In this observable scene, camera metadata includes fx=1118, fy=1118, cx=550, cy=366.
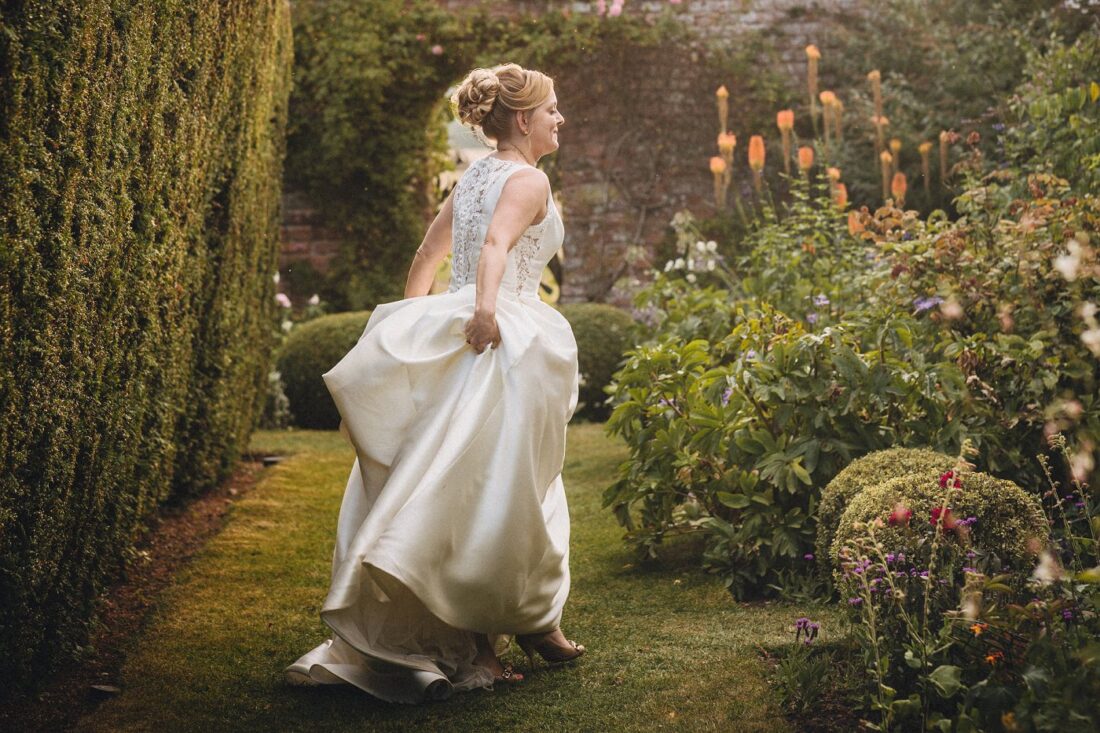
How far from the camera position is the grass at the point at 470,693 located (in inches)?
111

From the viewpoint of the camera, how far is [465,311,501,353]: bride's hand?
3.04 meters

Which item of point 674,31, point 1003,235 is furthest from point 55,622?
point 674,31

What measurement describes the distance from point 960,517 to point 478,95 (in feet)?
5.85

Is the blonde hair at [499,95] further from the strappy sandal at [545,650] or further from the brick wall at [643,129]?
the brick wall at [643,129]

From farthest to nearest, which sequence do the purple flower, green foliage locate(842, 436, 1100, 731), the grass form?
1. the purple flower
2. the grass
3. green foliage locate(842, 436, 1100, 731)

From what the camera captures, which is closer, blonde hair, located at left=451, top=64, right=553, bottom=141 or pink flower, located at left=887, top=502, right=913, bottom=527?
pink flower, located at left=887, top=502, right=913, bottom=527

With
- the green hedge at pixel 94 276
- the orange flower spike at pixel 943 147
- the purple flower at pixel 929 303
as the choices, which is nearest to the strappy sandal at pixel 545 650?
the green hedge at pixel 94 276

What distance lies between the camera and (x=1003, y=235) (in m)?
4.44

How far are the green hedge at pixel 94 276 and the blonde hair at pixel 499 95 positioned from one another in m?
1.00

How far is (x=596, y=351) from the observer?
9039 millimetres

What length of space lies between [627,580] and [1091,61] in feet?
14.7

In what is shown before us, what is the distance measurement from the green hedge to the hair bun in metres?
0.98

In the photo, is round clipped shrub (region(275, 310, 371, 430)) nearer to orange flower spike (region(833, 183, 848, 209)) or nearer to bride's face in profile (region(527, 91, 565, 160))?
orange flower spike (region(833, 183, 848, 209))

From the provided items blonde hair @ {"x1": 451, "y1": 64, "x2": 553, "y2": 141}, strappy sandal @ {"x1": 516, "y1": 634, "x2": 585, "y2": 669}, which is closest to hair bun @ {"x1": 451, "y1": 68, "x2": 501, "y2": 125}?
blonde hair @ {"x1": 451, "y1": 64, "x2": 553, "y2": 141}
